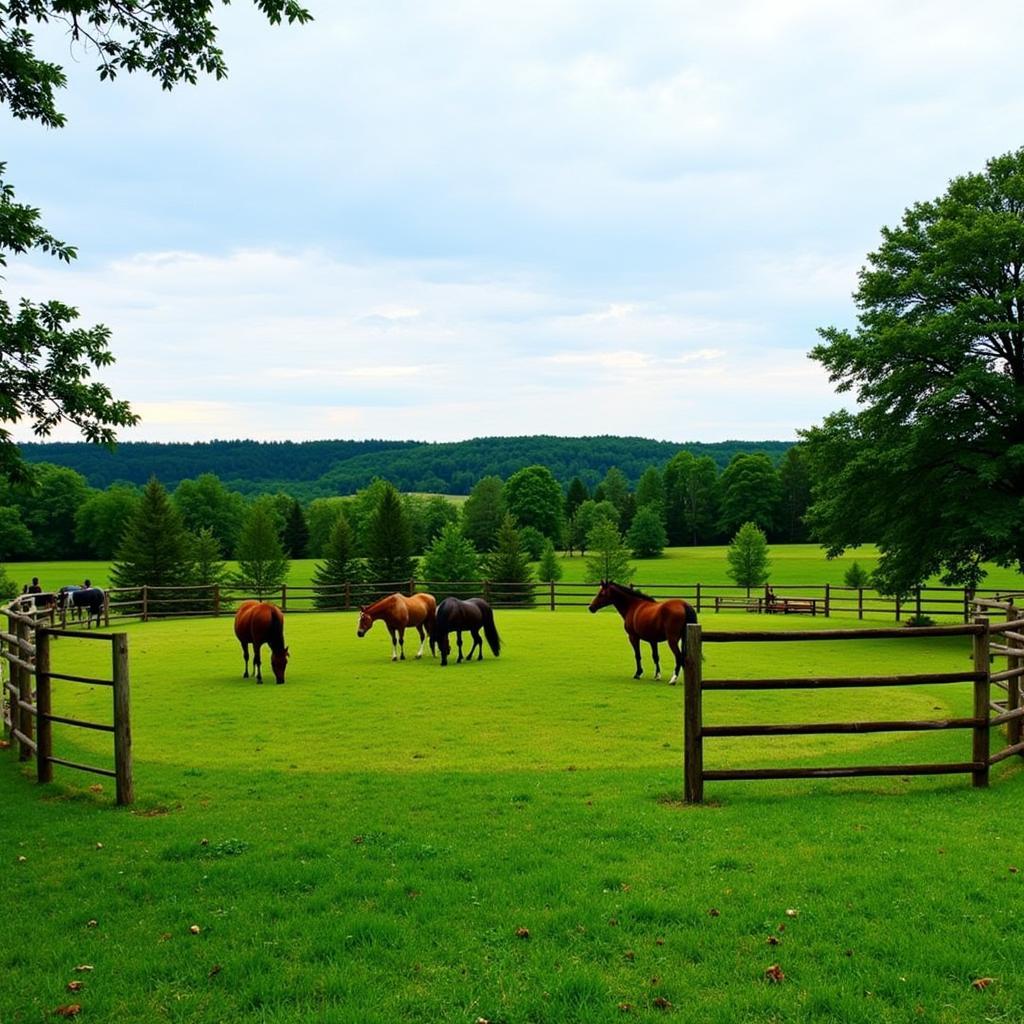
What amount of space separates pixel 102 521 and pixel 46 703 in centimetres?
8408

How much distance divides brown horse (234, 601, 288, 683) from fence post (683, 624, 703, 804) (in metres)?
9.61

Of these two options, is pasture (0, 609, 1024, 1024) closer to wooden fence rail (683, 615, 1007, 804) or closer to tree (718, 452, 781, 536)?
wooden fence rail (683, 615, 1007, 804)

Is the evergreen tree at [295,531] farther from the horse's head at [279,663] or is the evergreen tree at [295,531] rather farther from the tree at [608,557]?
the horse's head at [279,663]

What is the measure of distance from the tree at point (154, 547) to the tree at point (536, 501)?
4745cm

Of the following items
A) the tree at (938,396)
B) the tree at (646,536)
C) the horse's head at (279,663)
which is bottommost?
the tree at (646,536)

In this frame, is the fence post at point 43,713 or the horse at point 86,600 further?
the horse at point 86,600

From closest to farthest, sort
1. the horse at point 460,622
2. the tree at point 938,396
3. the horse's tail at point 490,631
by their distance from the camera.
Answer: the horse at point 460,622, the horse's tail at point 490,631, the tree at point 938,396

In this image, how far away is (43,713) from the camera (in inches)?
318

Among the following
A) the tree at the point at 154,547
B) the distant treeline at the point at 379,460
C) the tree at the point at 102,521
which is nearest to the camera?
the tree at the point at 154,547

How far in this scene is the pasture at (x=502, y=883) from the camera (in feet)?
12.2

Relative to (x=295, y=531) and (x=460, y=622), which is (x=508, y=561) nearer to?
(x=460, y=622)

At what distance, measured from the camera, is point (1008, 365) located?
22016 millimetres

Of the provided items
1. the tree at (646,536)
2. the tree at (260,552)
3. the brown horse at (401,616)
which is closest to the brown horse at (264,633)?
the brown horse at (401,616)

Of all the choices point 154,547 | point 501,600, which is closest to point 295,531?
point 154,547
